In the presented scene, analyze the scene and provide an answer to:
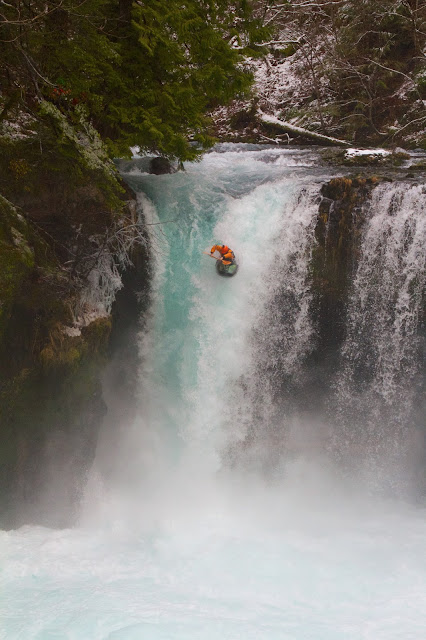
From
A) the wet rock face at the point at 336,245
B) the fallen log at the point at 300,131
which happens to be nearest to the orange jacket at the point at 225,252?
the wet rock face at the point at 336,245

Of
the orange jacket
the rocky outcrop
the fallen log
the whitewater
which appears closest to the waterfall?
the whitewater

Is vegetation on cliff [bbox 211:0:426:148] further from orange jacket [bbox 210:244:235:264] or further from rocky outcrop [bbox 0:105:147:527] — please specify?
rocky outcrop [bbox 0:105:147:527]

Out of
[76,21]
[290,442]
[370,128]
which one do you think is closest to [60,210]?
[76,21]

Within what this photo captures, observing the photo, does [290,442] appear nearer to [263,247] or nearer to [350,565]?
[350,565]

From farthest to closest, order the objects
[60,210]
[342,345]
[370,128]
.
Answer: [370,128] < [342,345] < [60,210]

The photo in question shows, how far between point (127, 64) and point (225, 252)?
141 inches

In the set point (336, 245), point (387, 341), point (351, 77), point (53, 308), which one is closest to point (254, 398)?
point (387, 341)

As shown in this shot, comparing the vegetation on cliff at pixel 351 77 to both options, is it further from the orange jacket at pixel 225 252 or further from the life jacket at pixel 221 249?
the life jacket at pixel 221 249

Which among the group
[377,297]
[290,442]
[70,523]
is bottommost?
[70,523]

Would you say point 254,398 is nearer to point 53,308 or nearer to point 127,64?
point 53,308

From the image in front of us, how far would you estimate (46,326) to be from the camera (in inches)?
346

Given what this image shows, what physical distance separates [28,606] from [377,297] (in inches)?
301

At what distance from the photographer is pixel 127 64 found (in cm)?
875

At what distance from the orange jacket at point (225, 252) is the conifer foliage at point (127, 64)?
1687 millimetres
